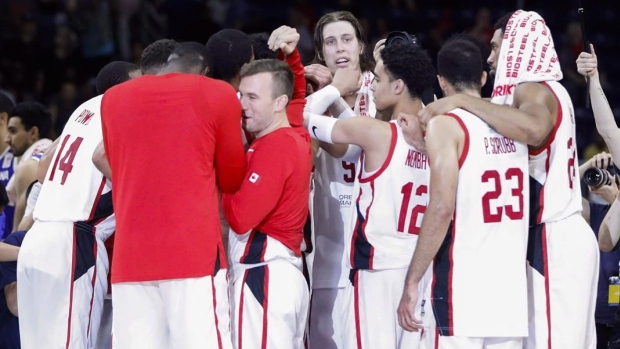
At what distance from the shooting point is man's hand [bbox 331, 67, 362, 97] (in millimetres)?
6227

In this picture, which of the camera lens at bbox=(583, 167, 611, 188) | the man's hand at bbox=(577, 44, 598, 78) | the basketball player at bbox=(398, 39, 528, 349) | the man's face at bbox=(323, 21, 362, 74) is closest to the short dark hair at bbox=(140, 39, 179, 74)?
the man's face at bbox=(323, 21, 362, 74)

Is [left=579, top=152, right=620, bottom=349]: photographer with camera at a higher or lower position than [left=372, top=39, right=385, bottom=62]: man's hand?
lower

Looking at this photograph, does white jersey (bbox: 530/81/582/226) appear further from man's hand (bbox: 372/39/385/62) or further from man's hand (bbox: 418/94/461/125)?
man's hand (bbox: 372/39/385/62)

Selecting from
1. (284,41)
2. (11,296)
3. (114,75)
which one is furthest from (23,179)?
(284,41)

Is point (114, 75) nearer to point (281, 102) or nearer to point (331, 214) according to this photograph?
point (281, 102)

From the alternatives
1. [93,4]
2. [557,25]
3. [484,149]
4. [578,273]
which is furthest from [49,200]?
[557,25]

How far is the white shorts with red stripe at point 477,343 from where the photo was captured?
17.1 feet

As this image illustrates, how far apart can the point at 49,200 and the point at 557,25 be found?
10659 mm

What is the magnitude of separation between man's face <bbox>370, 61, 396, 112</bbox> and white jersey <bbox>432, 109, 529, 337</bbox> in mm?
593

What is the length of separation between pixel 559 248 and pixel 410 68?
1.32 meters

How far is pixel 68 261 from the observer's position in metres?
5.96

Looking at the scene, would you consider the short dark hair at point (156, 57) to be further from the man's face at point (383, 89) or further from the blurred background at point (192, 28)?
the blurred background at point (192, 28)

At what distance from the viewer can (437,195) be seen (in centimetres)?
510

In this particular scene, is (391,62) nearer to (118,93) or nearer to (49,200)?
(118,93)
